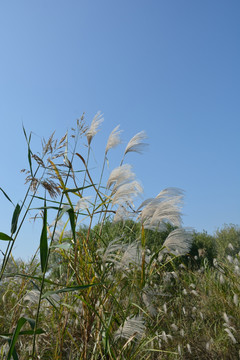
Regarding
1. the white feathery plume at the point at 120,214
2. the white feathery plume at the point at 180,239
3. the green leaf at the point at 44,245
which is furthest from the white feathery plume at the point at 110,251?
the green leaf at the point at 44,245

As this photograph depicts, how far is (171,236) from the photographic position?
2631 mm

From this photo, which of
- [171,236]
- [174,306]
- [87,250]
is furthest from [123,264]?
[174,306]

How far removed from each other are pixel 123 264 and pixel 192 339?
1.53m

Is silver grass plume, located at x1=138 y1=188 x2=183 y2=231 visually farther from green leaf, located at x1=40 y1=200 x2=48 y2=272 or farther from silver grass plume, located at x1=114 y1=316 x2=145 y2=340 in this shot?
green leaf, located at x1=40 y1=200 x2=48 y2=272

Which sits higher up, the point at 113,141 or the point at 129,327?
the point at 113,141

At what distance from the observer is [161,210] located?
99.7 inches

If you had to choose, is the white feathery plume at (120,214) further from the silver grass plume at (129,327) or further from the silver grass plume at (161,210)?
the silver grass plume at (129,327)

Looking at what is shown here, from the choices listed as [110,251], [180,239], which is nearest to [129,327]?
[110,251]

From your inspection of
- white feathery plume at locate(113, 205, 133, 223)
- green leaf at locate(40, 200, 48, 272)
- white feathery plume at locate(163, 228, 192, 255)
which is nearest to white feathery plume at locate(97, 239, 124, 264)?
white feathery plume at locate(113, 205, 133, 223)

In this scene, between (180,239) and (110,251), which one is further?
(180,239)

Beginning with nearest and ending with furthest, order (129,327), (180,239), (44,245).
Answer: (44,245) → (129,327) → (180,239)

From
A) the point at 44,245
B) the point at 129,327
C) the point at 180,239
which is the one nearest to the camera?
the point at 44,245

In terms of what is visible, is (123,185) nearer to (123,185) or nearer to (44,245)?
(123,185)

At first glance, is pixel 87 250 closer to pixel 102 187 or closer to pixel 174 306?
pixel 102 187
